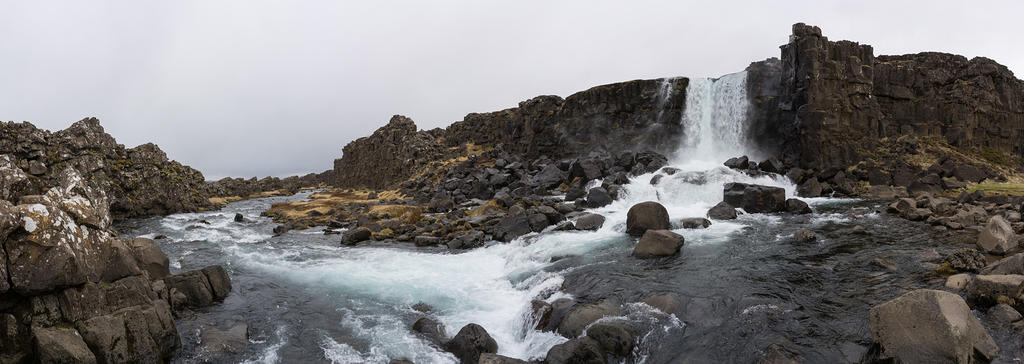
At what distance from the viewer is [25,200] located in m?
7.96

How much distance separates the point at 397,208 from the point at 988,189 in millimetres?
37353

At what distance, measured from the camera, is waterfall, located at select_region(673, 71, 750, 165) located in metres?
39.6

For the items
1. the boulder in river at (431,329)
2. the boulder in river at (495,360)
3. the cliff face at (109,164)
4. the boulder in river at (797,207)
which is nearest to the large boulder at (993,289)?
the boulder in river at (495,360)

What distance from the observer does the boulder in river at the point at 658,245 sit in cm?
1538

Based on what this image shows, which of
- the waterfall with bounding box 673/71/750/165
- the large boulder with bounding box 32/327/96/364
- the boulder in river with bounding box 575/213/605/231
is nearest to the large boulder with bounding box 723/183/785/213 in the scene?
the boulder in river with bounding box 575/213/605/231

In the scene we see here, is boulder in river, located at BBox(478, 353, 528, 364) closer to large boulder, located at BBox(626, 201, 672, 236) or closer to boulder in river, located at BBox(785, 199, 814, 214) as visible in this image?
large boulder, located at BBox(626, 201, 672, 236)

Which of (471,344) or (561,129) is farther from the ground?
(561,129)

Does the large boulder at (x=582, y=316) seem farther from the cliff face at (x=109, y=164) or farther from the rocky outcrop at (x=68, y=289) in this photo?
the cliff face at (x=109, y=164)

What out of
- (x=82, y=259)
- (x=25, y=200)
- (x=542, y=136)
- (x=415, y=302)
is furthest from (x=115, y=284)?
(x=542, y=136)

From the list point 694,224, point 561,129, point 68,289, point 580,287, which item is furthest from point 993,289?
point 561,129

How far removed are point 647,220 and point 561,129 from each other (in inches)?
1296

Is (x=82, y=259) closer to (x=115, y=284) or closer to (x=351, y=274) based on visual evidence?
(x=115, y=284)

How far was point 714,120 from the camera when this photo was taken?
4147cm

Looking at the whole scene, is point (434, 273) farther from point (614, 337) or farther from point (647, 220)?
point (647, 220)
